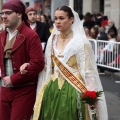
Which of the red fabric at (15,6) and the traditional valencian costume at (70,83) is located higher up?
the red fabric at (15,6)

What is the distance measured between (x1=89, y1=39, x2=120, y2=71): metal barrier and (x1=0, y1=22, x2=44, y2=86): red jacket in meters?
7.91

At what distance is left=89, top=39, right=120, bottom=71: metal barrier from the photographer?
12094 millimetres

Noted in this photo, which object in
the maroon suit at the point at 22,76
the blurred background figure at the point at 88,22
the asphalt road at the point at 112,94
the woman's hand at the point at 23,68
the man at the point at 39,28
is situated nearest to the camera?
the woman's hand at the point at 23,68

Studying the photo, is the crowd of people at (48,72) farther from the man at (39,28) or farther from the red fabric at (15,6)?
the man at (39,28)

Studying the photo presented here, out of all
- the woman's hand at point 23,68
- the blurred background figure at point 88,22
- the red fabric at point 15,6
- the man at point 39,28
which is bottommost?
the blurred background figure at point 88,22

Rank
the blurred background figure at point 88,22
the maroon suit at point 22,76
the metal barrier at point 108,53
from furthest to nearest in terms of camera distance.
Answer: the blurred background figure at point 88,22 < the metal barrier at point 108,53 < the maroon suit at point 22,76

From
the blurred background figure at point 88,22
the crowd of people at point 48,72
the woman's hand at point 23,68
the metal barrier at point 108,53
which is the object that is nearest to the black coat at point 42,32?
the crowd of people at point 48,72

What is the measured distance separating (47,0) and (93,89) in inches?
1039

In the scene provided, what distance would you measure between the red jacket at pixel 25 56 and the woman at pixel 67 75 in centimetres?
16

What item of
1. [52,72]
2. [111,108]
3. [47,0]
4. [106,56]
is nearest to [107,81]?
[106,56]

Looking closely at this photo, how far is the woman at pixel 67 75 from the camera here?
4.17m

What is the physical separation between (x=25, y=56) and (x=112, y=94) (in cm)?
543

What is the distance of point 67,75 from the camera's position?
422cm

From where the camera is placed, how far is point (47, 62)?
433 cm
